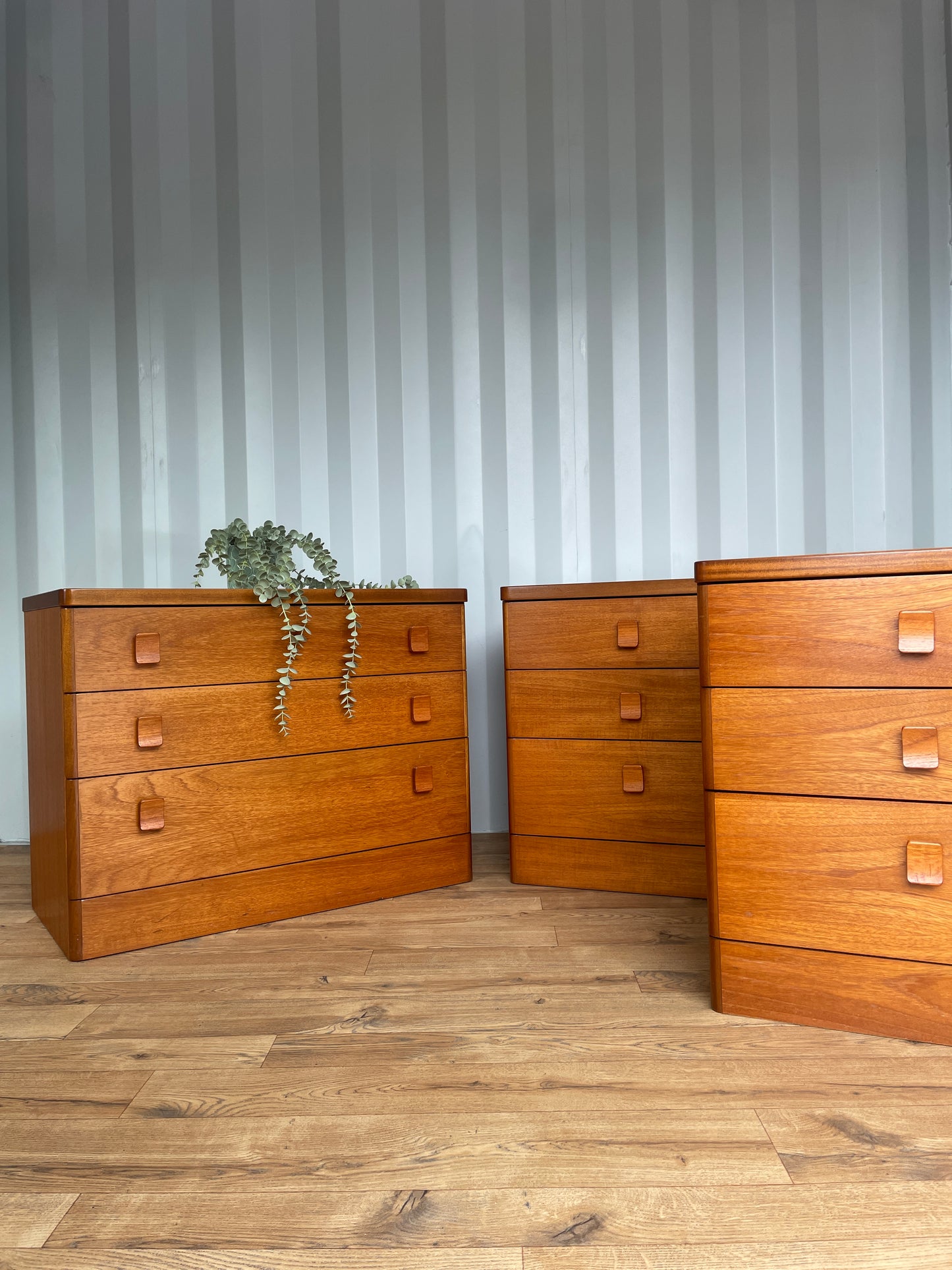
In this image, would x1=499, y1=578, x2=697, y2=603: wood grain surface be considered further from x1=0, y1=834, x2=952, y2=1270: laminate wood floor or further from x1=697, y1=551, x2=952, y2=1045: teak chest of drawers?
x1=0, y1=834, x2=952, y2=1270: laminate wood floor

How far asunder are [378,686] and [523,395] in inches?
37.5

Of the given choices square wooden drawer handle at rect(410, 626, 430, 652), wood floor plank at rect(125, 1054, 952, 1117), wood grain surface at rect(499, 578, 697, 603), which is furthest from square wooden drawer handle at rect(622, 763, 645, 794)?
wood floor plank at rect(125, 1054, 952, 1117)

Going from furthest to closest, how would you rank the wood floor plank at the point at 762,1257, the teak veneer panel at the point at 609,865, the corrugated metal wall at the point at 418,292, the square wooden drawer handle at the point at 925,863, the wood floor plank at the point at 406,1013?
the corrugated metal wall at the point at 418,292, the teak veneer panel at the point at 609,865, the wood floor plank at the point at 406,1013, the square wooden drawer handle at the point at 925,863, the wood floor plank at the point at 762,1257

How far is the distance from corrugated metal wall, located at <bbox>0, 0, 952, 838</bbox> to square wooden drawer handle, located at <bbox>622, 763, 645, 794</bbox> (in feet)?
1.85

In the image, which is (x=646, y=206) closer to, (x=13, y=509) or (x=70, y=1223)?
(x=13, y=509)

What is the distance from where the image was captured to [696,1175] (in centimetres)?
87

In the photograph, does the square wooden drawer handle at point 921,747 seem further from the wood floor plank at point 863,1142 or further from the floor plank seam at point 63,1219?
the floor plank seam at point 63,1219

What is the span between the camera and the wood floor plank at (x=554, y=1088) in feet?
3.28

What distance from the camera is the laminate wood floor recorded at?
0.79m

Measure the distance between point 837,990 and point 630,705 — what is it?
0.76m

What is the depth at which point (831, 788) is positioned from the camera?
1.18 m

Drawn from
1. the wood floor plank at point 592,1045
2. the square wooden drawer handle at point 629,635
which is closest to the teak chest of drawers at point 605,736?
the square wooden drawer handle at point 629,635

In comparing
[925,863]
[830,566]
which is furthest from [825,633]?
[925,863]

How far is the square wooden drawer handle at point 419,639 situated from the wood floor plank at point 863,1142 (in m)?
1.18
